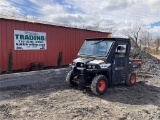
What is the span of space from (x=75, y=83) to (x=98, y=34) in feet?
33.2

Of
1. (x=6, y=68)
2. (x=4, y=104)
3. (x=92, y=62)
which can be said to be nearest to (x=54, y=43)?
(x=6, y=68)

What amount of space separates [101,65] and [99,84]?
2.15 feet

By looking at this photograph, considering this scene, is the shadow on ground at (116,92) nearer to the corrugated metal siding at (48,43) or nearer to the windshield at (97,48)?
the windshield at (97,48)

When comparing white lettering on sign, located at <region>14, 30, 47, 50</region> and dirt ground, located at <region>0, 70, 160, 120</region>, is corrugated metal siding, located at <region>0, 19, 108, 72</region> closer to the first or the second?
white lettering on sign, located at <region>14, 30, 47, 50</region>

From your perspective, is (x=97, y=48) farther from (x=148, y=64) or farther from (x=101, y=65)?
(x=148, y=64)

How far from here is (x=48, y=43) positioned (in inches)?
527

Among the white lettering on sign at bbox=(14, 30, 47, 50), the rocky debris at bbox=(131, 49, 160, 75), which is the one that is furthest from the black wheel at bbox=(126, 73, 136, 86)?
the white lettering on sign at bbox=(14, 30, 47, 50)

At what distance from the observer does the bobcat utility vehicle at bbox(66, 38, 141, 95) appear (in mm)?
6855

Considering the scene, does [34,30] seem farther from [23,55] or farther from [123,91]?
[123,91]

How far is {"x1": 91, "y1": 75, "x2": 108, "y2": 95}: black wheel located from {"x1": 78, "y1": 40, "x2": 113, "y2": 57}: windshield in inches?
35.2

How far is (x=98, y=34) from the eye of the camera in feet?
56.9

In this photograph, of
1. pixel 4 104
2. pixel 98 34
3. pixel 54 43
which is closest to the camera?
pixel 4 104

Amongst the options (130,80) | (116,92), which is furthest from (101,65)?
(130,80)

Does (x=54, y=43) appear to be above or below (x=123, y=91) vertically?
above
